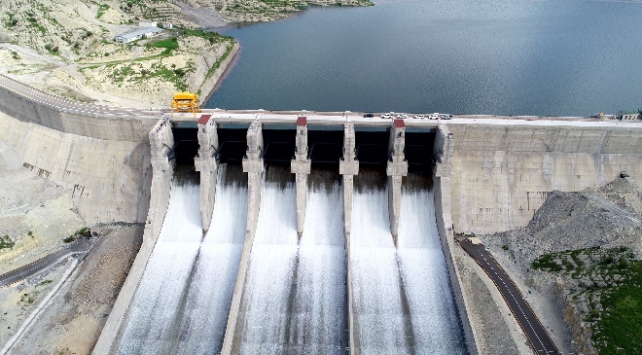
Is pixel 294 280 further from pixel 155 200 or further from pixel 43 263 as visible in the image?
pixel 43 263

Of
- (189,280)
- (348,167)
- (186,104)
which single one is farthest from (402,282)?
(186,104)

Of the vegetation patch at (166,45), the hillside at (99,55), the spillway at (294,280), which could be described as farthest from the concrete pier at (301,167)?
the vegetation patch at (166,45)

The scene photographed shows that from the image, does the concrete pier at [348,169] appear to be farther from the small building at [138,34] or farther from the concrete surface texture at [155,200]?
the small building at [138,34]

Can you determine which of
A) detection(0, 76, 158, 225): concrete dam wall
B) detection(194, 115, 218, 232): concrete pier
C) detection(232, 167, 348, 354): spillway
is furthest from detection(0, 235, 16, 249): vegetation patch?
detection(232, 167, 348, 354): spillway

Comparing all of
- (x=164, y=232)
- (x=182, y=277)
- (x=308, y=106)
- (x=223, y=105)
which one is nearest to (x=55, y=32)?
(x=223, y=105)

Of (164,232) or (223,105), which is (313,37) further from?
(164,232)

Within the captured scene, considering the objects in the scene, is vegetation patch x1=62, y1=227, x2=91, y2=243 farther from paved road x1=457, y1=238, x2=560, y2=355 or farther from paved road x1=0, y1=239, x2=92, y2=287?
paved road x1=457, y1=238, x2=560, y2=355

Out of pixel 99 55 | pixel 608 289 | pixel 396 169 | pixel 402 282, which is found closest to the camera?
pixel 608 289
